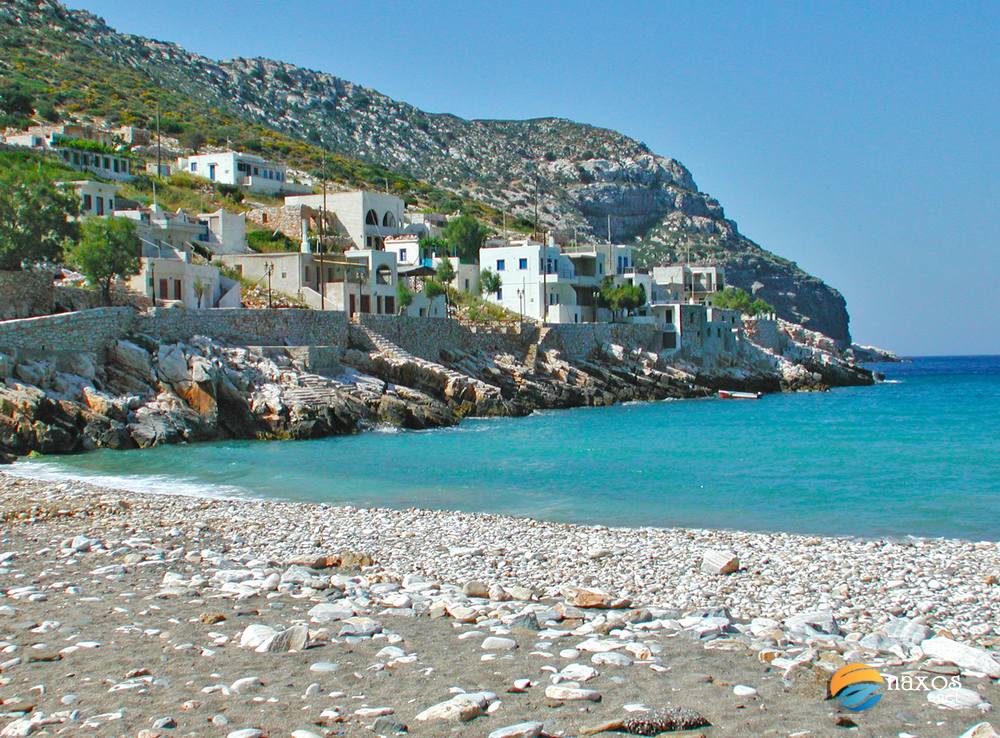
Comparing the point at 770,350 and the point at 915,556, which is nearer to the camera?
the point at 915,556

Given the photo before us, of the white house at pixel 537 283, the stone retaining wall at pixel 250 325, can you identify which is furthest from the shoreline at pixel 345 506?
the white house at pixel 537 283

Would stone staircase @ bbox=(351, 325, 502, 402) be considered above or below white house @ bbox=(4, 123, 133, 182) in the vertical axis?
below

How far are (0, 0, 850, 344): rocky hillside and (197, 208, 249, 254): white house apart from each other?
87026 millimetres

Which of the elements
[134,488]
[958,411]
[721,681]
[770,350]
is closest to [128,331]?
[134,488]

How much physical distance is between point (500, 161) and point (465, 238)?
110138 millimetres

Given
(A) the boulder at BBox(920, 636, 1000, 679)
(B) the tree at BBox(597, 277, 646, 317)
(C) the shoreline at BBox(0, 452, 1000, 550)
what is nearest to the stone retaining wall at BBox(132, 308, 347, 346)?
(C) the shoreline at BBox(0, 452, 1000, 550)

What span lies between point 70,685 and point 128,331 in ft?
114

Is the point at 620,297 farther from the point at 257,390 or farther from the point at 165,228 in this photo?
the point at 257,390

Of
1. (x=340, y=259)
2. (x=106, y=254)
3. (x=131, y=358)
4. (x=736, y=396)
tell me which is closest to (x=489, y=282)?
(x=340, y=259)

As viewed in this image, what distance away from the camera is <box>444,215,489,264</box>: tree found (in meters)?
77.9

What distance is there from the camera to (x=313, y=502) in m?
23.7

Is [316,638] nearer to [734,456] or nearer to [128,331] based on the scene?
[734,456]

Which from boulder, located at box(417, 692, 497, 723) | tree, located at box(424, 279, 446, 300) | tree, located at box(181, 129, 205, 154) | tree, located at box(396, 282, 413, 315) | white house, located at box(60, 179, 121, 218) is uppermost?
tree, located at box(181, 129, 205, 154)

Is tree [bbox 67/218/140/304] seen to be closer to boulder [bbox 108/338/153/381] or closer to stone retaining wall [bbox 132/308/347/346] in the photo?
stone retaining wall [bbox 132/308/347/346]
